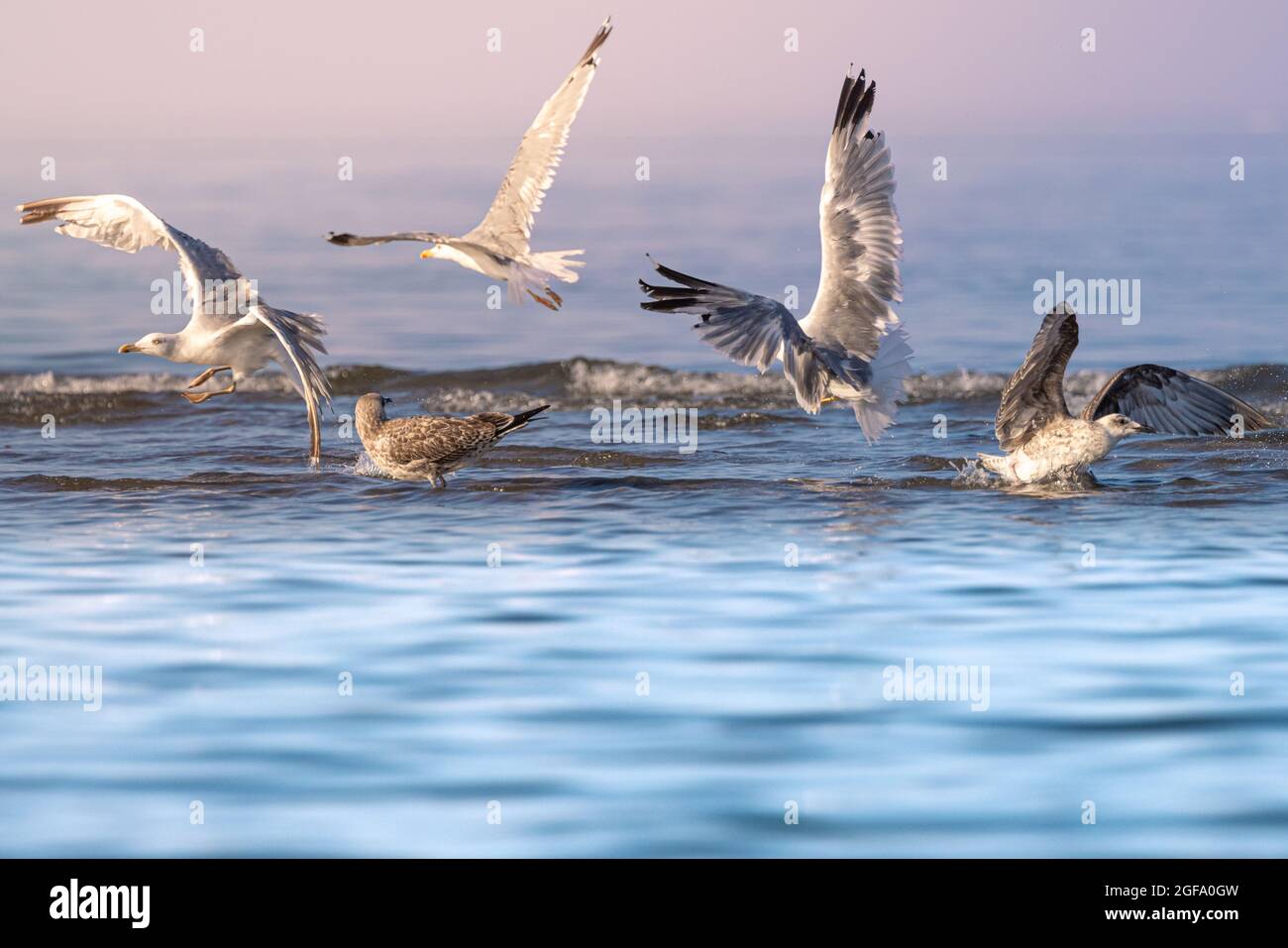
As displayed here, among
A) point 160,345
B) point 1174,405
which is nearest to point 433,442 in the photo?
point 160,345

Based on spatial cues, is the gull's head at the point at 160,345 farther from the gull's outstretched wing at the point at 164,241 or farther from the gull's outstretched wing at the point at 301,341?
the gull's outstretched wing at the point at 301,341

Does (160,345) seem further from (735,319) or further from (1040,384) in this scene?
(1040,384)

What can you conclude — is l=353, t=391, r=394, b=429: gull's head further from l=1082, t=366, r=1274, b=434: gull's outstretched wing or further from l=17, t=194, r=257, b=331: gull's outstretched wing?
l=1082, t=366, r=1274, b=434: gull's outstretched wing

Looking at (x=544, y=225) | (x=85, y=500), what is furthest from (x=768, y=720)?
(x=544, y=225)

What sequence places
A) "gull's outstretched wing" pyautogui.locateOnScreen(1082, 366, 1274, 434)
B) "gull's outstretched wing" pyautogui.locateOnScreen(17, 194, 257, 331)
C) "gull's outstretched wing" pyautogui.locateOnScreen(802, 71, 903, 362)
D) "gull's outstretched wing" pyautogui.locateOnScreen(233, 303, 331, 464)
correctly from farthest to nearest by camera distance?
1. "gull's outstretched wing" pyautogui.locateOnScreen(17, 194, 257, 331)
2. "gull's outstretched wing" pyautogui.locateOnScreen(802, 71, 903, 362)
3. "gull's outstretched wing" pyautogui.locateOnScreen(233, 303, 331, 464)
4. "gull's outstretched wing" pyautogui.locateOnScreen(1082, 366, 1274, 434)

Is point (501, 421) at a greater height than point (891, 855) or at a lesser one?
greater

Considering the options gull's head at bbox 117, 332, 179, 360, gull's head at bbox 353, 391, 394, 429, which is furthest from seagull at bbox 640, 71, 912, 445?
gull's head at bbox 117, 332, 179, 360

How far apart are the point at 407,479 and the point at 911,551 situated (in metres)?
4.37

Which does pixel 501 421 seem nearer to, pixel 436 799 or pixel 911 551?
pixel 911 551

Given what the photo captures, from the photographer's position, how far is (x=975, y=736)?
6.95 metres

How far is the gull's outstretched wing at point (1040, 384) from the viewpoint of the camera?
11836 mm

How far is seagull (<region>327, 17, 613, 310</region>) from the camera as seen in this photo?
14.9m

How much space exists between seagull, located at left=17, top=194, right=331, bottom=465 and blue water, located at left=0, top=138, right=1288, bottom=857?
857mm

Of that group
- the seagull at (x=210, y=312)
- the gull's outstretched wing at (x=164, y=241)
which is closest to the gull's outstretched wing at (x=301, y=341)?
the seagull at (x=210, y=312)
